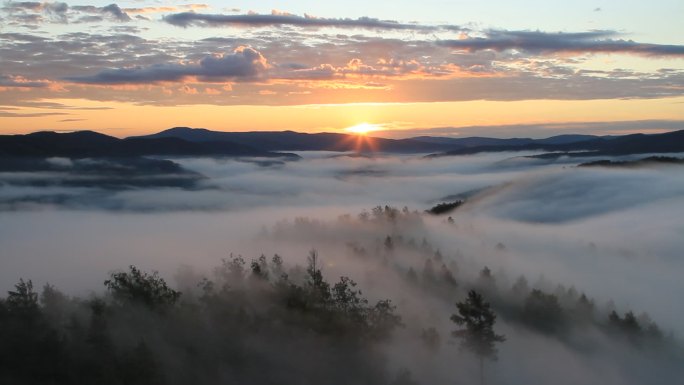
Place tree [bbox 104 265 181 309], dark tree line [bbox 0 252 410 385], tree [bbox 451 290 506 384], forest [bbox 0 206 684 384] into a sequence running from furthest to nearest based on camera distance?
tree [bbox 104 265 181 309] < tree [bbox 451 290 506 384] < forest [bbox 0 206 684 384] < dark tree line [bbox 0 252 410 385]

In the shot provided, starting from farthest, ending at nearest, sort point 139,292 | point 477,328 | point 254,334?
point 139,292 → point 477,328 → point 254,334

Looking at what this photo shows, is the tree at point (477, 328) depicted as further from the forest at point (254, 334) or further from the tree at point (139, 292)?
the tree at point (139, 292)

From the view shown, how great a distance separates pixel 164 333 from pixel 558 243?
152 metres

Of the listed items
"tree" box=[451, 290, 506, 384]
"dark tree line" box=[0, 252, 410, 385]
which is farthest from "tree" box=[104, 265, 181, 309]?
"tree" box=[451, 290, 506, 384]

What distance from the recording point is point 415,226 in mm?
184750

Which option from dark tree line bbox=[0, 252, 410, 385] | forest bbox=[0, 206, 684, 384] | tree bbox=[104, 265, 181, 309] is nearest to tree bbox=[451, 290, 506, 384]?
forest bbox=[0, 206, 684, 384]

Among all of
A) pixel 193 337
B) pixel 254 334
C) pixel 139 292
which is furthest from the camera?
pixel 139 292

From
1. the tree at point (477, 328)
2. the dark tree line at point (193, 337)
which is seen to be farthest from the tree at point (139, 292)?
the tree at point (477, 328)

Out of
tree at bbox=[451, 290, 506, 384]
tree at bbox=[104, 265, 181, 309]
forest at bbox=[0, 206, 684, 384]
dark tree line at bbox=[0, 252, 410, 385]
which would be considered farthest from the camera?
tree at bbox=[104, 265, 181, 309]

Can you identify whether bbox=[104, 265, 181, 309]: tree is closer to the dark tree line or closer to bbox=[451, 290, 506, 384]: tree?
the dark tree line

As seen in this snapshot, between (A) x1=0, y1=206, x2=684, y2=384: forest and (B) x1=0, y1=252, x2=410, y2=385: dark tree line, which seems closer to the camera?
(B) x1=0, y1=252, x2=410, y2=385: dark tree line

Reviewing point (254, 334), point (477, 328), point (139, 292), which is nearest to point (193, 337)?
point (254, 334)

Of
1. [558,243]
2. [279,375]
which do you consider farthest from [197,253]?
[279,375]

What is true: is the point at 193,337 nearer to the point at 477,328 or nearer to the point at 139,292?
the point at 139,292
